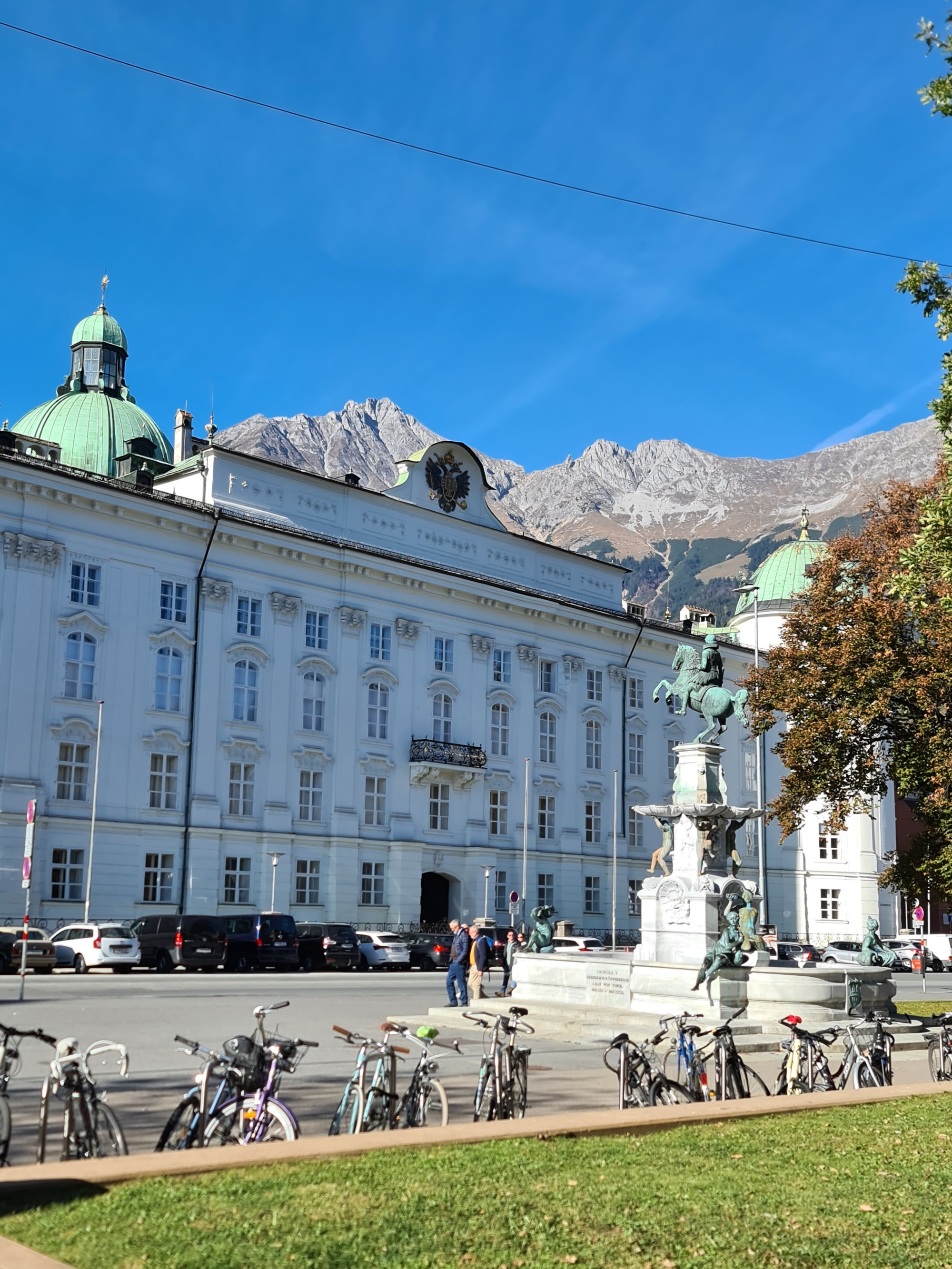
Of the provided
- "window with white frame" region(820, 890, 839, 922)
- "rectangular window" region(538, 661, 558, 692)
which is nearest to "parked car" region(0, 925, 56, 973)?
"rectangular window" region(538, 661, 558, 692)

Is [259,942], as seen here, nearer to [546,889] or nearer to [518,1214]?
[546,889]

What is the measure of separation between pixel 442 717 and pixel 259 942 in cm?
1765

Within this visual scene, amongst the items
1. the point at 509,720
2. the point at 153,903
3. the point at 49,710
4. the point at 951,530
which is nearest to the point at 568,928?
the point at 509,720

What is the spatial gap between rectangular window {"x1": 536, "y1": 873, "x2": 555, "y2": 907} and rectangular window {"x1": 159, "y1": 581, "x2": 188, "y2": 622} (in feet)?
68.9

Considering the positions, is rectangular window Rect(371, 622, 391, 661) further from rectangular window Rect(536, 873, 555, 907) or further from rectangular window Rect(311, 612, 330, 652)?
rectangular window Rect(536, 873, 555, 907)

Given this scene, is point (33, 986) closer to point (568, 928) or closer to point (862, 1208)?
point (862, 1208)

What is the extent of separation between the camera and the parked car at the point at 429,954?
47.6 m

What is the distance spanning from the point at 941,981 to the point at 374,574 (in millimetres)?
27986

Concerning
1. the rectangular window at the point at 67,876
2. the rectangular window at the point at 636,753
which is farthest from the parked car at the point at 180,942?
the rectangular window at the point at 636,753

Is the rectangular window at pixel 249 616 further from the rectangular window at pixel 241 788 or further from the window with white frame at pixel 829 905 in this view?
the window with white frame at pixel 829 905

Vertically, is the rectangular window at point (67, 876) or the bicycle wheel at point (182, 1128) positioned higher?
the rectangular window at point (67, 876)

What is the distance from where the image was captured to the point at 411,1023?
2270 centimetres

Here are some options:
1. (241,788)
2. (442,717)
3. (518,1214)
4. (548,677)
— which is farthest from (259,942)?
(518,1214)

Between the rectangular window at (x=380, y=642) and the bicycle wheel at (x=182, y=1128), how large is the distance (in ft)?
150
